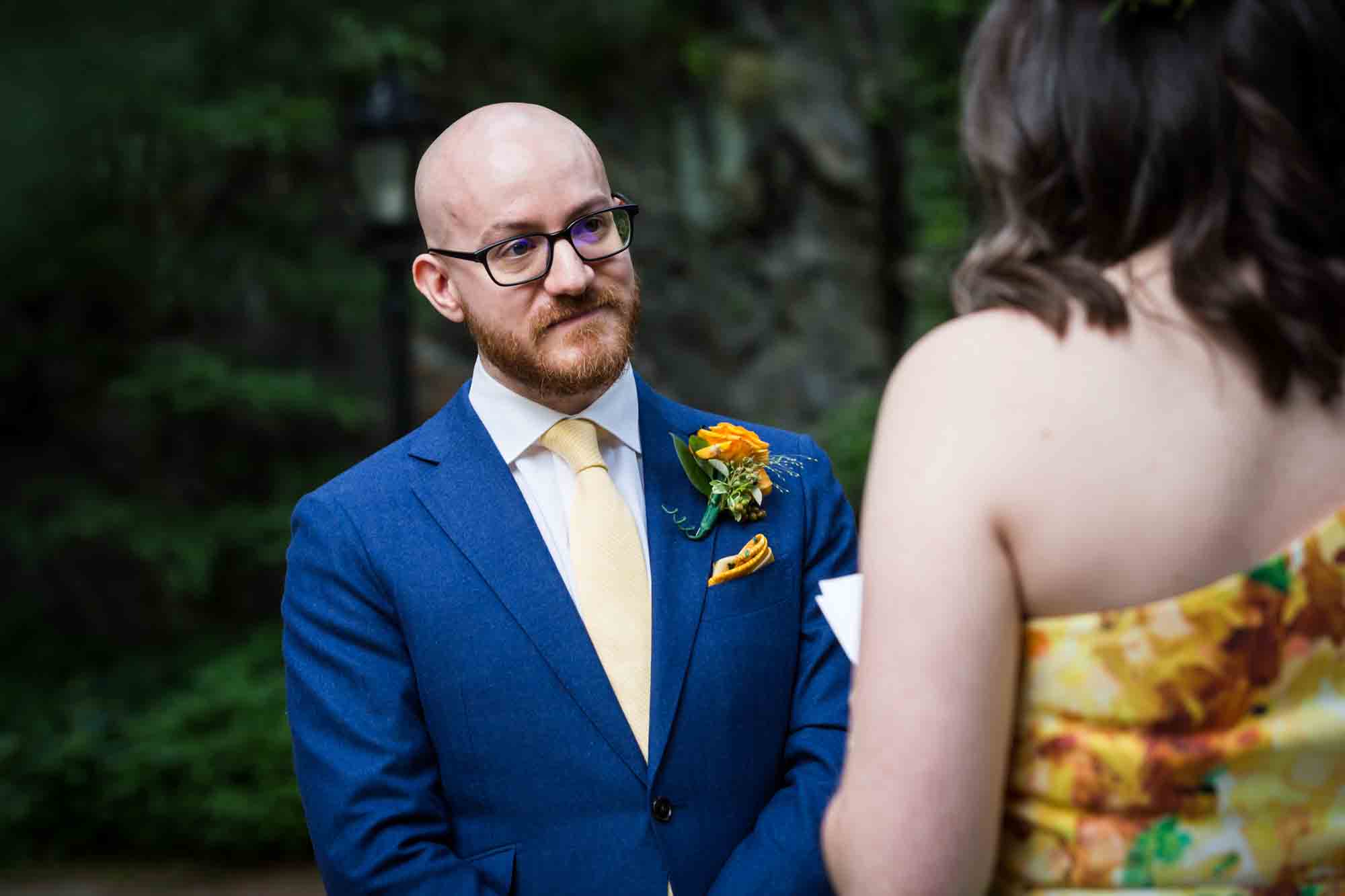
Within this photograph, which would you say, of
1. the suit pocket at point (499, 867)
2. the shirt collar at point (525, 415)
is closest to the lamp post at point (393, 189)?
the shirt collar at point (525, 415)

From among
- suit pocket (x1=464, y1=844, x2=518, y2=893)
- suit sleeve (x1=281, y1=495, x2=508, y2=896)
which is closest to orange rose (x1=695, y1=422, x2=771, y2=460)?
suit sleeve (x1=281, y1=495, x2=508, y2=896)

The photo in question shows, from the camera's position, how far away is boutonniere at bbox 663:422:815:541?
229cm

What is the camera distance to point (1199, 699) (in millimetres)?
1309

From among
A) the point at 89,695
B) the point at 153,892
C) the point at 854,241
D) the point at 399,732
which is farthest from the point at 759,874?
the point at 854,241

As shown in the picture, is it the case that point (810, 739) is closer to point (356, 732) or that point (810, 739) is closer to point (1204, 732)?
point (356, 732)

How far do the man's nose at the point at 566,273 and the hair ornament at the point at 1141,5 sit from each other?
1061 millimetres

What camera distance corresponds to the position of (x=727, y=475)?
2.32 meters

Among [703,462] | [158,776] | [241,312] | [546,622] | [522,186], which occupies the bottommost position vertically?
[158,776]

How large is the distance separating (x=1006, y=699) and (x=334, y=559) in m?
1.22

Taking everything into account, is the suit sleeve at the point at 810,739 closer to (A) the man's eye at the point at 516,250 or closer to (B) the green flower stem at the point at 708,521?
(B) the green flower stem at the point at 708,521

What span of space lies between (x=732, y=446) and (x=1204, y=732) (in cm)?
112

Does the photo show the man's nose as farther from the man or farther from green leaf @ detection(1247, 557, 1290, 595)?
green leaf @ detection(1247, 557, 1290, 595)

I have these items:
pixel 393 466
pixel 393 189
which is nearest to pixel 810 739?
pixel 393 466

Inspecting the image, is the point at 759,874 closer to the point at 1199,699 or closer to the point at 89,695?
the point at 1199,699
